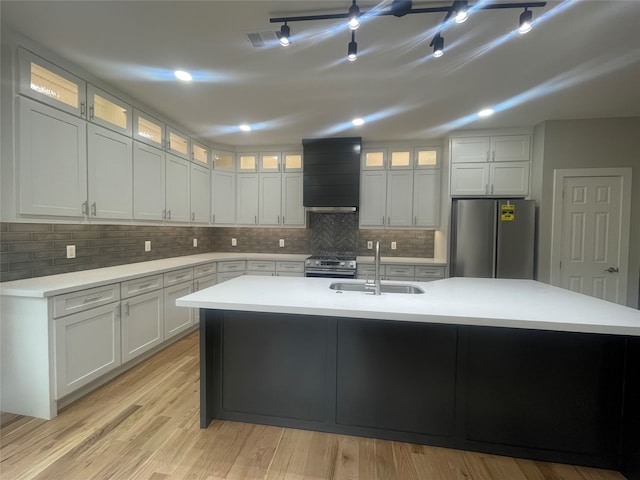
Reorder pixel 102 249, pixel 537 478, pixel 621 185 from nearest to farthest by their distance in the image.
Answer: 1. pixel 537 478
2. pixel 102 249
3. pixel 621 185

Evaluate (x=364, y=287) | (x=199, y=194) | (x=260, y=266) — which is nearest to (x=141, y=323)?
(x=260, y=266)

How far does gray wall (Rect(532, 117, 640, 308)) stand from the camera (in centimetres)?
311

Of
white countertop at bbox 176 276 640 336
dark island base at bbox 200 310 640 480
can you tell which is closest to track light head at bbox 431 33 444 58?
white countertop at bbox 176 276 640 336

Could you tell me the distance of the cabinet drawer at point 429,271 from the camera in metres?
3.70

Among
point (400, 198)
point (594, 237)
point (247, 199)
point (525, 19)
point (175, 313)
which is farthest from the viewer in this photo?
point (247, 199)

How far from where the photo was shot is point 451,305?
157 centimetres

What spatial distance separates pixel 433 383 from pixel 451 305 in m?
0.50

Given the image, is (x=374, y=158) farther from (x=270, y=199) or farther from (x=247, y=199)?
(x=247, y=199)

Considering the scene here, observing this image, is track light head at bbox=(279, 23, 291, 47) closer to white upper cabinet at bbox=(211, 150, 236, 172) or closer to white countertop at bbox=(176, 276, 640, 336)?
white countertop at bbox=(176, 276, 640, 336)

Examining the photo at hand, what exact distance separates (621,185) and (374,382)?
3.68m

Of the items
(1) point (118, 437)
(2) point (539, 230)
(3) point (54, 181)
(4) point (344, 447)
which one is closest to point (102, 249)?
(3) point (54, 181)

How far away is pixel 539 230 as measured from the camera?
3.32 m

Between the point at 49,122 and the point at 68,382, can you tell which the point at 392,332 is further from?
the point at 49,122

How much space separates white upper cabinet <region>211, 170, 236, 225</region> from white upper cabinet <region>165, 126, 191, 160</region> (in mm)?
587
